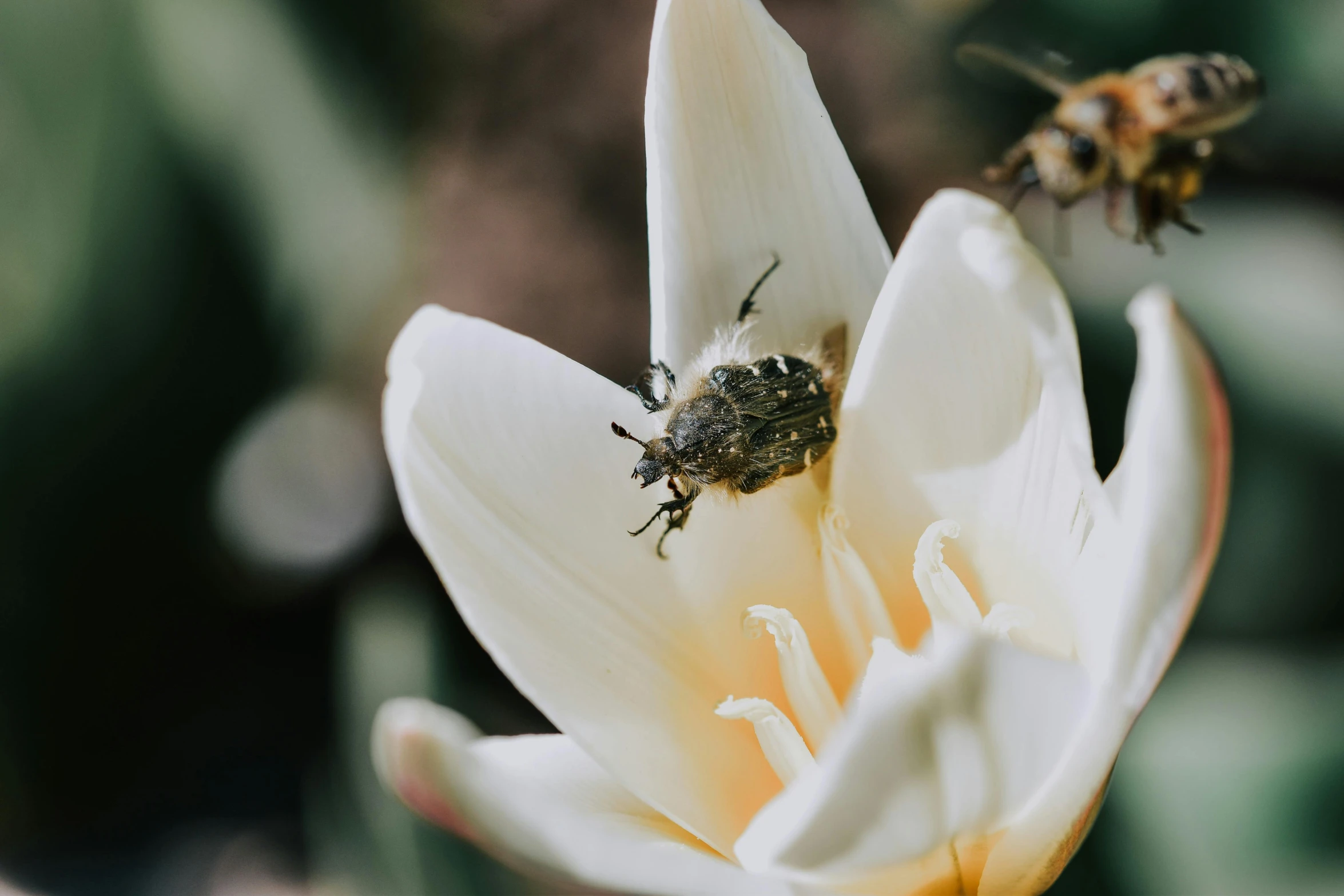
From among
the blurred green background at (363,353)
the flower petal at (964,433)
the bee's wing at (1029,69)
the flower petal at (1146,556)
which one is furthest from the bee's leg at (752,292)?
the blurred green background at (363,353)

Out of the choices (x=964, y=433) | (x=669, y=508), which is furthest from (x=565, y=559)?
(x=964, y=433)

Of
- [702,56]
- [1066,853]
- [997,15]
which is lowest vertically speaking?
[1066,853]

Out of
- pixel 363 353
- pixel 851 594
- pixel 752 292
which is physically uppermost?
pixel 752 292

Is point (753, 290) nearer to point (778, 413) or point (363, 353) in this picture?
point (778, 413)

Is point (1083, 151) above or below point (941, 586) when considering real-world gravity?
above

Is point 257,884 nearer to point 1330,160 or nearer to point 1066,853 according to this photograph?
point 1066,853

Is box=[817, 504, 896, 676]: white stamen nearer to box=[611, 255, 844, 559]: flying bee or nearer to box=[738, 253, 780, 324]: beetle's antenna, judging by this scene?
box=[611, 255, 844, 559]: flying bee

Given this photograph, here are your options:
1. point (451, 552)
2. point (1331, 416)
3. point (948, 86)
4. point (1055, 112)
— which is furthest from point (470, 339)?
point (948, 86)
